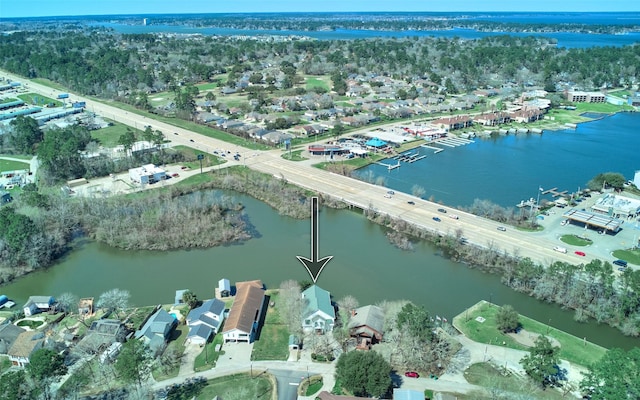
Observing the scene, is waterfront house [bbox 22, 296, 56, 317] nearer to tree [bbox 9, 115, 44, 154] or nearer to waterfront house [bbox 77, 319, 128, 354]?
waterfront house [bbox 77, 319, 128, 354]

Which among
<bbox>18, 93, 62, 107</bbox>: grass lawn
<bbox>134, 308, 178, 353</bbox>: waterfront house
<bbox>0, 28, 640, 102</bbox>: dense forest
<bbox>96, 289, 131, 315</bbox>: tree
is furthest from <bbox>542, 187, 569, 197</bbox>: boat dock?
<bbox>18, 93, 62, 107</bbox>: grass lawn

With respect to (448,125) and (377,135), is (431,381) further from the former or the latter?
(448,125)

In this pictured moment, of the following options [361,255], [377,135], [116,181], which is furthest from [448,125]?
[116,181]

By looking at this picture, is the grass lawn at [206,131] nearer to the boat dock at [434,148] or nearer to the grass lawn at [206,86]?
the grass lawn at [206,86]

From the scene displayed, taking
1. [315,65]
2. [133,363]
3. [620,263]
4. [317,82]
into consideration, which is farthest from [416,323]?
[315,65]

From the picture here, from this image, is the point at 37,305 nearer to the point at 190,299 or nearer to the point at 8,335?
the point at 8,335

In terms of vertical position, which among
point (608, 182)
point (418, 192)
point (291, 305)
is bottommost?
point (291, 305)
